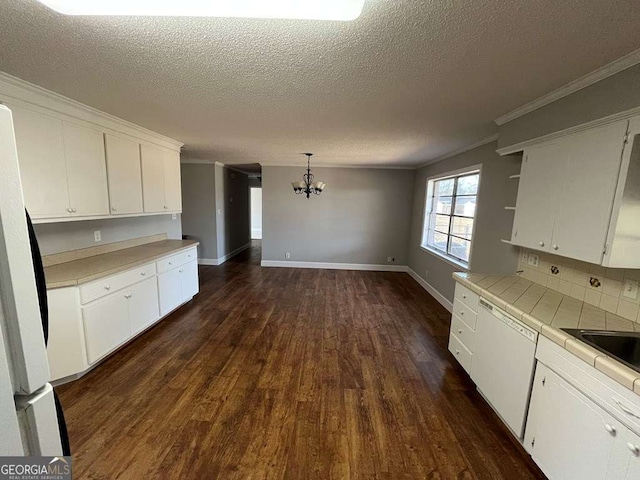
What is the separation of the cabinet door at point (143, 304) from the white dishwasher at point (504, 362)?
3.29 meters

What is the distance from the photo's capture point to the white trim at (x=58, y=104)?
6.26 ft

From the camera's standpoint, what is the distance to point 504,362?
1.87 metres

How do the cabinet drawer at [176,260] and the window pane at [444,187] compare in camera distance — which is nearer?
the cabinet drawer at [176,260]

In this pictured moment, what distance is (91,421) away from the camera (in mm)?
1869

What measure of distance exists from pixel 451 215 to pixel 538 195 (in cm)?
230

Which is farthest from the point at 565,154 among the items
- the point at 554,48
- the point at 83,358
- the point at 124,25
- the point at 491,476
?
the point at 83,358

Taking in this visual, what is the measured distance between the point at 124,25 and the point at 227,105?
1021mm

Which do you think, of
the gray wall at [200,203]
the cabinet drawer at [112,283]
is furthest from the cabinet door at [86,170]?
the gray wall at [200,203]

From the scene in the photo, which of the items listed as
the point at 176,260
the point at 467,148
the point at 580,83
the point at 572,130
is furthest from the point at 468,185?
the point at 176,260

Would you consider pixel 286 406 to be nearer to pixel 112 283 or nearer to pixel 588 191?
pixel 112 283

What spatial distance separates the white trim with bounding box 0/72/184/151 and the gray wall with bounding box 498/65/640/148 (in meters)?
3.85

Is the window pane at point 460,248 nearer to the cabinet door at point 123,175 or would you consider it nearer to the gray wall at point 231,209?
the cabinet door at point 123,175

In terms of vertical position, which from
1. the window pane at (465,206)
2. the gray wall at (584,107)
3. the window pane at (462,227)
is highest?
the gray wall at (584,107)

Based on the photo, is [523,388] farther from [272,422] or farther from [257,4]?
[257,4]
